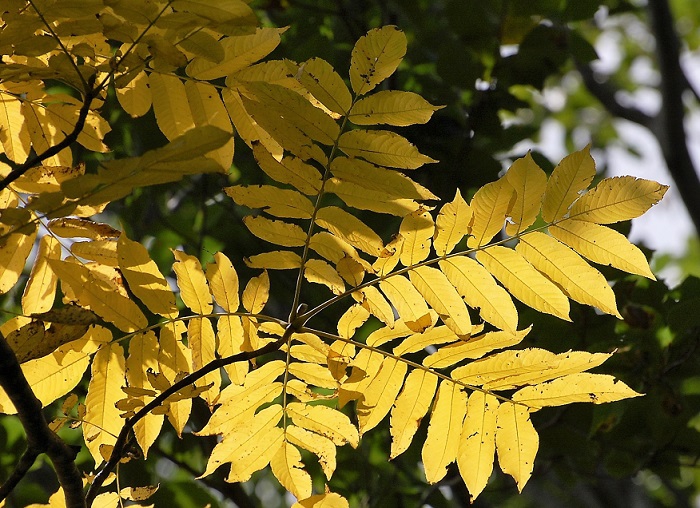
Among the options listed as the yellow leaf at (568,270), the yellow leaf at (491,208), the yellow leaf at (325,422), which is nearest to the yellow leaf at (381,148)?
the yellow leaf at (491,208)

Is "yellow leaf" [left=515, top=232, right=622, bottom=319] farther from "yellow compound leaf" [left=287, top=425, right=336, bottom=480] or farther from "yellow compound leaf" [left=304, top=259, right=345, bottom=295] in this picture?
"yellow compound leaf" [left=287, top=425, right=336, bottom=480]

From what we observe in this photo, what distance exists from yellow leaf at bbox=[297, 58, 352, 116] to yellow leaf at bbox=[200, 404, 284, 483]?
0.52 meters

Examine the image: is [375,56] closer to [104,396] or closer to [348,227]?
[348,227]

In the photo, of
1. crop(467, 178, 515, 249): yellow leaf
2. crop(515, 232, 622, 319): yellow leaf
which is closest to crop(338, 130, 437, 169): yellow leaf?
crop(467, 178, 515, 249): yellow leaf

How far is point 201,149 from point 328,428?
2.00 feet

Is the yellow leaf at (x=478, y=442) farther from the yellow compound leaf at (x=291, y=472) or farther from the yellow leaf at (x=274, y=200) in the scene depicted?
the yellow leaf at (x=274, y=200)

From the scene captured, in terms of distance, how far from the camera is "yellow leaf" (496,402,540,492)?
1123 millimetres

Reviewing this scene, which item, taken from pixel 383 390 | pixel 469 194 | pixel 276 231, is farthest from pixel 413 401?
pixel 469 194

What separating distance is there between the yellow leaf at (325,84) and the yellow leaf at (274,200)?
0.15 m

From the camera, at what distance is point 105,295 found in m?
1.12

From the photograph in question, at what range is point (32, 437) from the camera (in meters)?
0.91

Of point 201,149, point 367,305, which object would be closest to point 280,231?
point 367,305

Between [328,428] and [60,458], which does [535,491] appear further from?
[60,458]

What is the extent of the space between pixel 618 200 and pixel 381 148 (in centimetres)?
38
